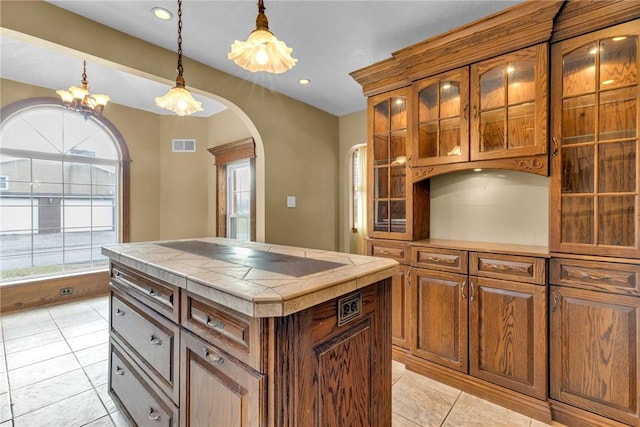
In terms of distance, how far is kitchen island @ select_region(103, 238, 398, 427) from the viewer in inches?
36.1

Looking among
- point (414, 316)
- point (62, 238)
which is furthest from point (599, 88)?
point (62, 238)

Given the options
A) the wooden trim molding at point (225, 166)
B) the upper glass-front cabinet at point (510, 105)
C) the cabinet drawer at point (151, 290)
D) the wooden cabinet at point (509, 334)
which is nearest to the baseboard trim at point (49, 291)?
the wooden trim molding at point (225, 166)

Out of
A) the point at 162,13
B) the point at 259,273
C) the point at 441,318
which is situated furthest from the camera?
the point at 441,318

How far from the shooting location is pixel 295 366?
0.94m

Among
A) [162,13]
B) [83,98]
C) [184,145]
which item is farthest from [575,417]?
[184,145]

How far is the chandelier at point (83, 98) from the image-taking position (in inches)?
115

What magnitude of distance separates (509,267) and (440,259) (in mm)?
450

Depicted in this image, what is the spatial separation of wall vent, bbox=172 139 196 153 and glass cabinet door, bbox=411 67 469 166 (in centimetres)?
398

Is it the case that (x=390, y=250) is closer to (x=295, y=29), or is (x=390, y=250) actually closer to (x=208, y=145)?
(x=295, y=29)

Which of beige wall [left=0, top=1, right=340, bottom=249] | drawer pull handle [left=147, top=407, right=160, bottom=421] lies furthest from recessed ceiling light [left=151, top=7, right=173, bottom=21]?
drawer pull handle [left=147, top=407, right=160, bottom=421]

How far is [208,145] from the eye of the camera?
16.4 ft

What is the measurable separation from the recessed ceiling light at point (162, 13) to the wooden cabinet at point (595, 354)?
128 inches

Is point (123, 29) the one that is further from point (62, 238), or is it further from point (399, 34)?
point (62, 238)

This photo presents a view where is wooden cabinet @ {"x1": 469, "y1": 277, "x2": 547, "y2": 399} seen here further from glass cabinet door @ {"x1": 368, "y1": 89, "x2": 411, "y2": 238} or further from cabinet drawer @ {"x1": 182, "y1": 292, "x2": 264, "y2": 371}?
cabinet drawer @ {"x1": 182, "y1": 292, "x2": 264, "y2": 371}
